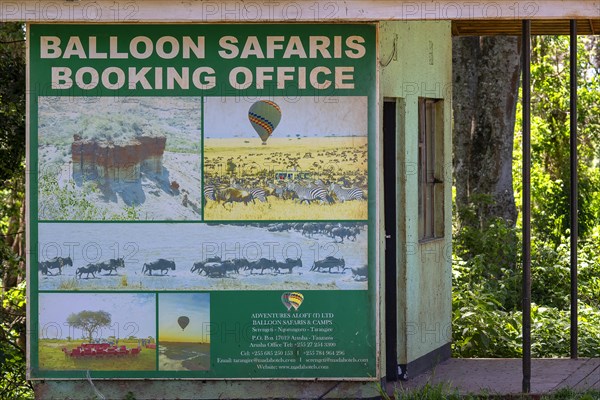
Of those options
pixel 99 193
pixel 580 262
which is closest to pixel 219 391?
pixel 99 193

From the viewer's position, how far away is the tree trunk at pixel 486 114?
15602mm

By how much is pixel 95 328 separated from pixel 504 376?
10.8ft

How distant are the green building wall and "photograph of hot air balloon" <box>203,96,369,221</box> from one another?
1.50 feet

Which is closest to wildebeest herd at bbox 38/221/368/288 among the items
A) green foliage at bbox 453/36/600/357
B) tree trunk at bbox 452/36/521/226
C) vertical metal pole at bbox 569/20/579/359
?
vertical metal pole at bbox 569/20/579/359

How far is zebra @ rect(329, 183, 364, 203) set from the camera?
774 cm

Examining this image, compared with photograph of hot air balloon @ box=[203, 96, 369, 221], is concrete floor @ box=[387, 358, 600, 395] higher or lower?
lower

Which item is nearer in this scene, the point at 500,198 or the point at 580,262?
the point at 580,262

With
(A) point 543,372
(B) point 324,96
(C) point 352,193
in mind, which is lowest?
(A) point 543,372

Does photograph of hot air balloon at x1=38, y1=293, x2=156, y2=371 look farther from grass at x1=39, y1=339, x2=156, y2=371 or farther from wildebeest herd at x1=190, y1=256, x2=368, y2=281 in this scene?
wildebeest herd at x1=190, y1=256, x2=368, y2=281

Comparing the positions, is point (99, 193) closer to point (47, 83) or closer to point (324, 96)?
point (47, 83)

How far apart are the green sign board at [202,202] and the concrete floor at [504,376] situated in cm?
94

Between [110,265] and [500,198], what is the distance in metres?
9.18

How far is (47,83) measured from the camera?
7.68 m

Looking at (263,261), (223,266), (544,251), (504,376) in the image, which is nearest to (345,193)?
(263,261)
